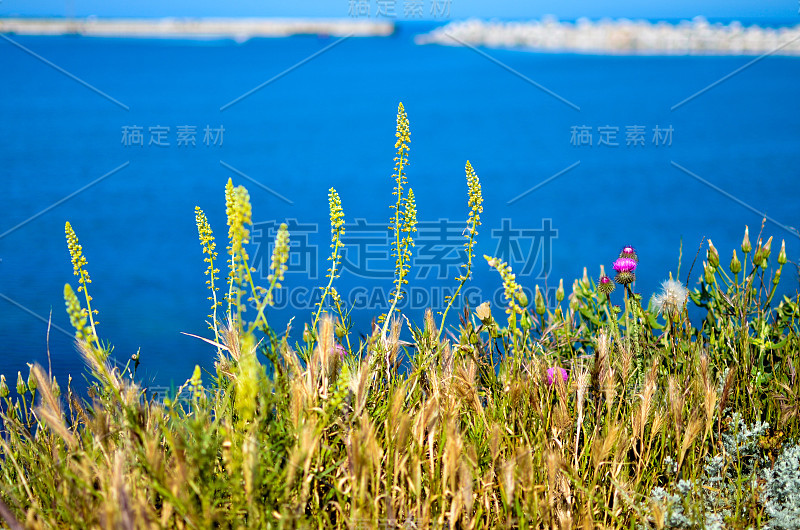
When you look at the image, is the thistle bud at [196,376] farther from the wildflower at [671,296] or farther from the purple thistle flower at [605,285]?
the wildflower at [671,296]

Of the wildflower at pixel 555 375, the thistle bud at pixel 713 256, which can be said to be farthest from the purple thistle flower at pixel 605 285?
the wildflower at pixel 555 375

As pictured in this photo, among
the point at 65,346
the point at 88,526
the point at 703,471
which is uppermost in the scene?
the point at 88,526

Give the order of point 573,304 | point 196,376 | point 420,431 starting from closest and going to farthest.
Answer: point 196,376
point 420,431
point 573,304

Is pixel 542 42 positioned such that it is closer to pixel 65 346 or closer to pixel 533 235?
pixel 533 235

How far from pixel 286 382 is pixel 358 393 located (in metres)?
0.20

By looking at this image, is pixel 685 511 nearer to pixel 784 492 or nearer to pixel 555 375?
pixel 784 492

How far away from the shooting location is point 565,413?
1806 millimetres

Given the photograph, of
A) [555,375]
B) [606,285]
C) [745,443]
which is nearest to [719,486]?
[745,443]

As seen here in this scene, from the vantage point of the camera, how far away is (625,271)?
2.36 m

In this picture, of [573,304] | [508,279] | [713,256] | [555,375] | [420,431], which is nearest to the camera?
[420,431]

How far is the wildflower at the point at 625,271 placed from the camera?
2352 mm

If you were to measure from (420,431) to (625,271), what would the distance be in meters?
1.12

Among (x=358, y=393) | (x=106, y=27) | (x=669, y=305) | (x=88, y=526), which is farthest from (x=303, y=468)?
(x=106, y=27)

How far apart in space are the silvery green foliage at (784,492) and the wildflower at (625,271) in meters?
0.73
